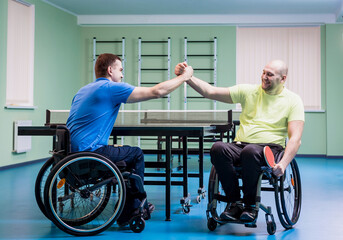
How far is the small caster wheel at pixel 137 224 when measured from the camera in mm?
2670

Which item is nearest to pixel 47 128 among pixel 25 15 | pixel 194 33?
pixel 25 15

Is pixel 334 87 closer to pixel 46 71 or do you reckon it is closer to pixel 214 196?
pixel 46 71

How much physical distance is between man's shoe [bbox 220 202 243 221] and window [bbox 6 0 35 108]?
4534mm

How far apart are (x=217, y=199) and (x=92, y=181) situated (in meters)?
0.73

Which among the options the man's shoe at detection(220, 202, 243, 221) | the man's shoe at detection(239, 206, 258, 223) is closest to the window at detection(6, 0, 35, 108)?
the man's shoe at detection(220, 202, 243, 221)

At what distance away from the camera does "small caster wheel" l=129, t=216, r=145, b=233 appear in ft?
8.76

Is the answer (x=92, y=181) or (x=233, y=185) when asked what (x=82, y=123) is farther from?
(x=233, y=185)

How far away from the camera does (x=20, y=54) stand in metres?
6.69

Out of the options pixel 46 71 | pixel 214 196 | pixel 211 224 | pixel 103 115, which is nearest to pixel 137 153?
pixel 103 115

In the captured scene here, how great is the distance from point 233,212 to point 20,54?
16.7 ft

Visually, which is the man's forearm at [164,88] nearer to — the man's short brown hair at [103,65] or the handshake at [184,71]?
the handshake at [184,71]

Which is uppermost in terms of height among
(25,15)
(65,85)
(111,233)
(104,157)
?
(25,15)

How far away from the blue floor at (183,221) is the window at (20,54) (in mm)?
2178

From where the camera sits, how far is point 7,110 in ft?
20.5
